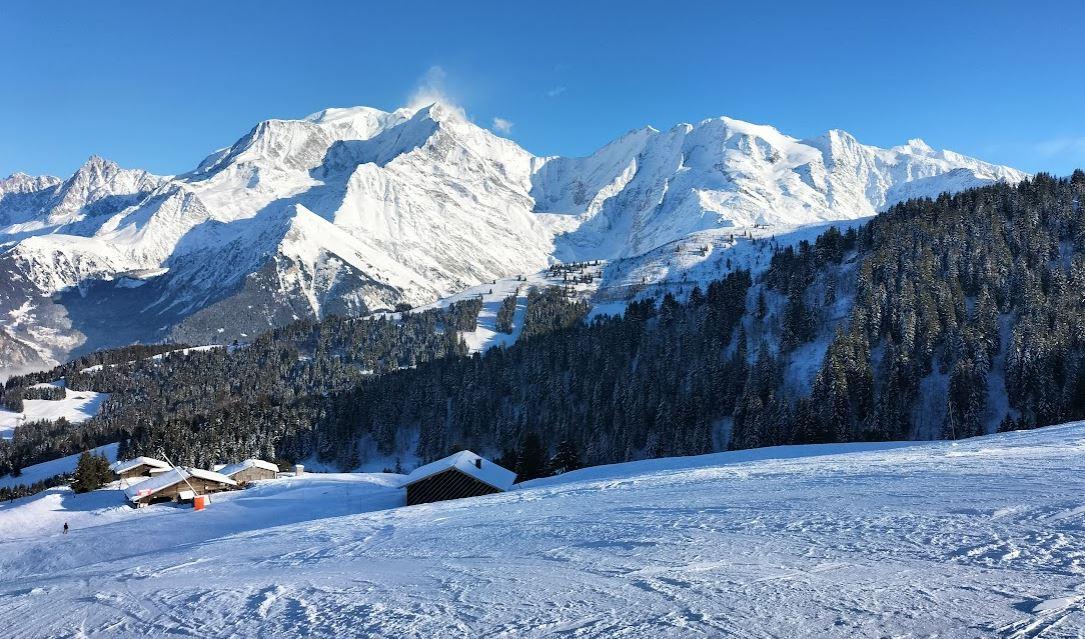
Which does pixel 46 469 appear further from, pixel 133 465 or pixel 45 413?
pixel 45 413

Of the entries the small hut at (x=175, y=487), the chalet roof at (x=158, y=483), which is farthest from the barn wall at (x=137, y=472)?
the chalet roof at (x=158, y=483)

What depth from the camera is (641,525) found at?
1794 centimetres

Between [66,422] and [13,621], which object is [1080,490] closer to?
[13,621]

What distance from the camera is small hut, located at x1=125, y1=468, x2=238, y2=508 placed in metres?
64.9

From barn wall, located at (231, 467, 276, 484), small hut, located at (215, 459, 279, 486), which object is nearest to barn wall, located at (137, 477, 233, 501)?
barn wall, located at (231, 467, 276, 484)

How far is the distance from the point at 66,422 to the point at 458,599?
654ft

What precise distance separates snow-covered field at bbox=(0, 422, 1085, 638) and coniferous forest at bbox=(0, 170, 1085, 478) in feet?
183

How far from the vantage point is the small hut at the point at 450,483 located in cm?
5809

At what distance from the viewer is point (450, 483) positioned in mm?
58844

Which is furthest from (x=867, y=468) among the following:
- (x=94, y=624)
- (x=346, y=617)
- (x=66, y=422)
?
(x=66, y=422)

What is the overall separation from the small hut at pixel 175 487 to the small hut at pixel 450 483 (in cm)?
2008

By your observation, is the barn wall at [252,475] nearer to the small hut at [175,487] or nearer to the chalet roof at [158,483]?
the small hut at [175,487]

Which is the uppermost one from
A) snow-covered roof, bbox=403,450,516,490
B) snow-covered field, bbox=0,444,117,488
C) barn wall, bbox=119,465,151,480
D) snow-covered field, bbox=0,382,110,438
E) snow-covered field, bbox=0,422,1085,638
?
snow-covered field, bbox=0,382,110,438

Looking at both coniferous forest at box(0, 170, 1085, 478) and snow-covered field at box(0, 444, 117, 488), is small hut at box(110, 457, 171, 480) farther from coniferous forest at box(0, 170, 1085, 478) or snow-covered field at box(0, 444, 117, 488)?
snow-covered field at box(0, 444, 117, 488)
